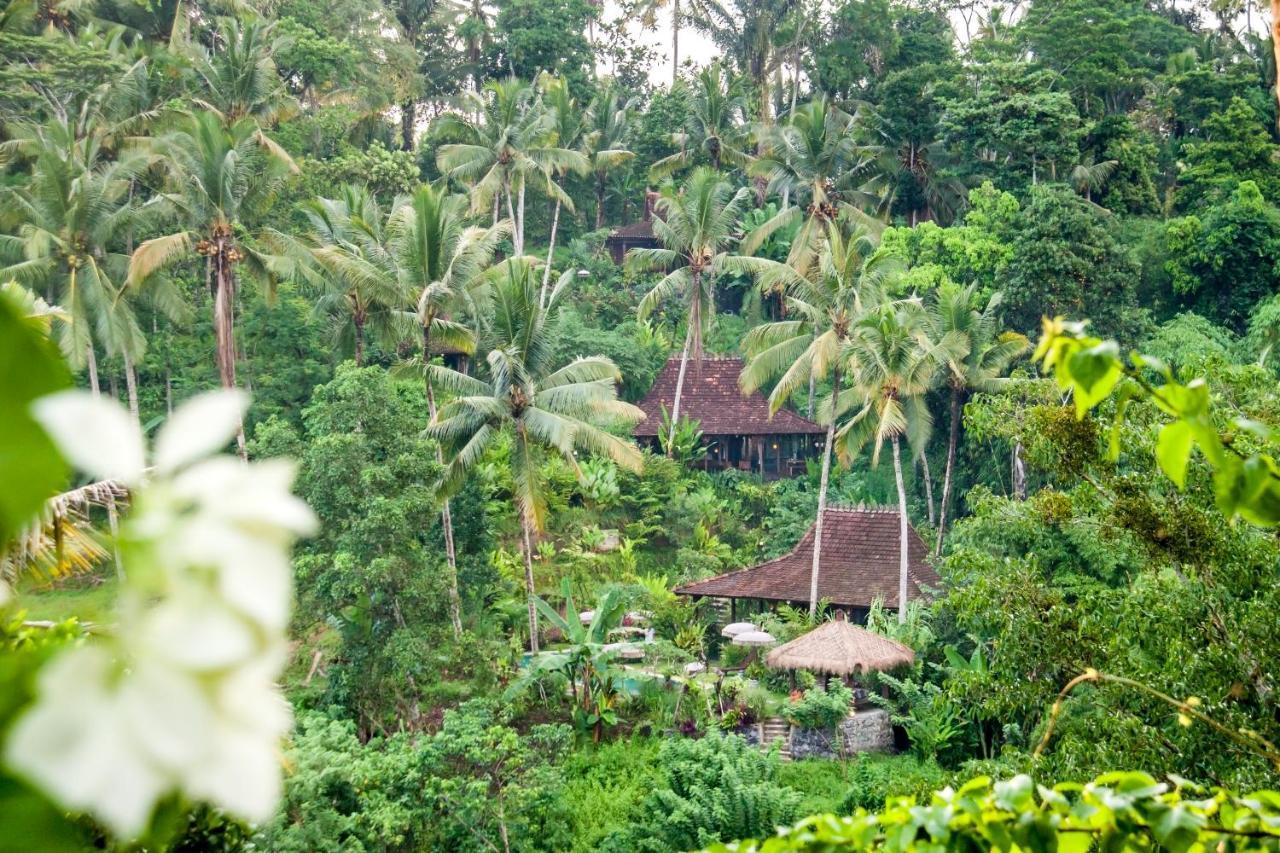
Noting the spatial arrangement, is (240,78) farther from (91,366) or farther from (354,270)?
(354,270)

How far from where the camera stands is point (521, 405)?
47.0ft

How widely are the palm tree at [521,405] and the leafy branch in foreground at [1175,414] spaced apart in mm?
12694

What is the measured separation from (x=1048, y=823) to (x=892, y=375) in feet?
48.8

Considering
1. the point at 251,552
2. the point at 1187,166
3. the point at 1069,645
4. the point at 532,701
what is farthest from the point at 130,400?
Answer: the point at 1187,166

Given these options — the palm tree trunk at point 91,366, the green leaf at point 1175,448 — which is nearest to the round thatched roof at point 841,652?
the palm tree trunk at point 91,366

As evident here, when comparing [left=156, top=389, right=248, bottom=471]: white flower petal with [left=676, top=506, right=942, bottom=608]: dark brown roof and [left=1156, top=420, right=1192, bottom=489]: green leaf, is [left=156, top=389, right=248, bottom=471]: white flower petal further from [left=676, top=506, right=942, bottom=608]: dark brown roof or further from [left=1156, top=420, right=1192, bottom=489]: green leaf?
[left=676, top=506, right=942, bottom=608]: dark brown roof

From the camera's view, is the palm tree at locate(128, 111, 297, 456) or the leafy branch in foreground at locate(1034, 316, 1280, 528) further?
the palm tree at locate(128, 111, 297, 456)

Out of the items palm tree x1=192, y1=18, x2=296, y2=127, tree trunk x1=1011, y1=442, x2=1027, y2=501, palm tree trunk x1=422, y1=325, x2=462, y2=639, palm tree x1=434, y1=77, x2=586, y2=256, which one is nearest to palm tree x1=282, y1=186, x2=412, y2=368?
palm tree trunk x1=422, y1=325, x2=462, y2=639

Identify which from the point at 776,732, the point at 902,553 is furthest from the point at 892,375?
the point at 776,732

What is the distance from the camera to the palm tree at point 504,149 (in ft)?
74.4

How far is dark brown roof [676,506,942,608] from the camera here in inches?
677

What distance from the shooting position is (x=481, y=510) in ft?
50.3

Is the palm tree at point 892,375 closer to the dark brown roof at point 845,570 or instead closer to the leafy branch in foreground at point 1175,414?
the dark brown roof at point 845,570

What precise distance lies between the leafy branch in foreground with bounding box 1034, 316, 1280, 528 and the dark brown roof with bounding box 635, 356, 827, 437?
21.9m
